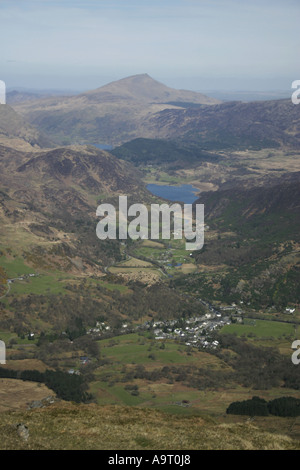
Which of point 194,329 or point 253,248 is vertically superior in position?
point 253,248

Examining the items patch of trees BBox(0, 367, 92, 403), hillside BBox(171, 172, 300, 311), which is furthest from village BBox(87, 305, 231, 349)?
patch of trees BBox(0, 367, 92, 403)

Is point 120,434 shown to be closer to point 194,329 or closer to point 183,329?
point 194,329

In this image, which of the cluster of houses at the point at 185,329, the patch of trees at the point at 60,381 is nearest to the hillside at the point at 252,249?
the cluster of houses at the point at 185,329

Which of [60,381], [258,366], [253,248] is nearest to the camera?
[60,381]

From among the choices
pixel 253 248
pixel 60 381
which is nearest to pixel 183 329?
pixel 60 381

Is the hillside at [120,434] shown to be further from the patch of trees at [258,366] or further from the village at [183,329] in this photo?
the village at [183,329]

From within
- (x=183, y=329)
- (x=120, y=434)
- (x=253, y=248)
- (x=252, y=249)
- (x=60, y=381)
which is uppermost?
(x=120, y=434)

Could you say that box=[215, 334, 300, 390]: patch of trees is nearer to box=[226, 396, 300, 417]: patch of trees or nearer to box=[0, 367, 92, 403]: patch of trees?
box=[226, 396, 300, 417]: patch of trees

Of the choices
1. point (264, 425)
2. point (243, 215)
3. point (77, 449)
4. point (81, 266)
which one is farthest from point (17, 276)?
point (243, 215)
